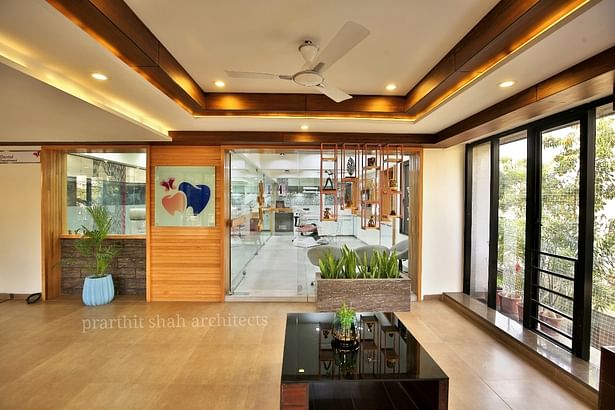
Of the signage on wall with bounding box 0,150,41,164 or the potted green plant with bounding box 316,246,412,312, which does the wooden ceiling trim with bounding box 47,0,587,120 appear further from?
the signage on wall with bounding box 0,150,41,164

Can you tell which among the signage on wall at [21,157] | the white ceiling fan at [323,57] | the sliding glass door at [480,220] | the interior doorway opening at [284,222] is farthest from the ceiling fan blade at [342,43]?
the signage on wall at [21,157]

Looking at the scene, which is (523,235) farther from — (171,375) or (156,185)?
(156,185)

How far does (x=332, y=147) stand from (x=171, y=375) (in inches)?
130

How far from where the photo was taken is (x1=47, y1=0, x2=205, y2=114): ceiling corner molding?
1.61m

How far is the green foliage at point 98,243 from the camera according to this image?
4516 millimetres

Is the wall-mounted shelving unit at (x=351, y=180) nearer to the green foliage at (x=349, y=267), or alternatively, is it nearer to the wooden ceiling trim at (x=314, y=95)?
the green foliage at (x=349, y=267)

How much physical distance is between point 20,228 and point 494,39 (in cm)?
628

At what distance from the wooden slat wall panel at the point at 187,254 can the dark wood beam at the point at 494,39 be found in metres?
3.23

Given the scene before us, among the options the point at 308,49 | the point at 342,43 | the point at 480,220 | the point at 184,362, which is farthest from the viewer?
the point at 480,220

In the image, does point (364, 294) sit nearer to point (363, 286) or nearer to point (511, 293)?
point (363, 286)

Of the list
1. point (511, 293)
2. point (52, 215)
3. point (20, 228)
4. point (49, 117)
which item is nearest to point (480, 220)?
point (511, 293)

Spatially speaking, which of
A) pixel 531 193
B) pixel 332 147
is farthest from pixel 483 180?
pixel 332 147

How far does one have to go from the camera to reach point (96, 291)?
4441 millimetres

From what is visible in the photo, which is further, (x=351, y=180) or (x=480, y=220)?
(x=480, y=220)
